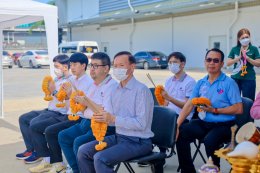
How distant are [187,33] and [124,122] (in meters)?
24.3

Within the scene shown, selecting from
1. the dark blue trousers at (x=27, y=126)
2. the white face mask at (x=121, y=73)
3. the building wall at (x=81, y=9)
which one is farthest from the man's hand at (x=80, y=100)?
the building wall at (x=81, y=9)

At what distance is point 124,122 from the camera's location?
3.29 metres

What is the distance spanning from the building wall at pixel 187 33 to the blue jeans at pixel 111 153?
64.8ft

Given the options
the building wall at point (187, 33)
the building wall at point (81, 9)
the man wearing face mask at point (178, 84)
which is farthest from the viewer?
the building wall at point (81, 9)

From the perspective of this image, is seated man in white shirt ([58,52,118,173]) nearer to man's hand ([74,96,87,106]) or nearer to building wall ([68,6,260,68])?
man's hand ([74,96,87,106])

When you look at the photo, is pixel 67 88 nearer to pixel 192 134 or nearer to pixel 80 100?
pixel 80 100

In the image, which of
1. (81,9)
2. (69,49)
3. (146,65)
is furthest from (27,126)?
Result: (81,9)

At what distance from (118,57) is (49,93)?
1764 millimetres

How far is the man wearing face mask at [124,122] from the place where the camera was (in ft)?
10.6

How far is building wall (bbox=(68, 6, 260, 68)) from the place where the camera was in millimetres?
22891

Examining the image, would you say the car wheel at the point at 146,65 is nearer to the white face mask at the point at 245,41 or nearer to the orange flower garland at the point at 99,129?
the white face mask at the point at 245,41

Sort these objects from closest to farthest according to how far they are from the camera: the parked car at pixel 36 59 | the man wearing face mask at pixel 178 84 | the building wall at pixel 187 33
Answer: the man wearing face mask at pixel 178 84
the building wall at pixel 187 33
the parked car at pixel 36 59

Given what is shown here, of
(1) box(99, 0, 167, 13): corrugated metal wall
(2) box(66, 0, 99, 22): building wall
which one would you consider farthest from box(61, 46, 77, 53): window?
(2) box(66, 0, 99, 22): building wall

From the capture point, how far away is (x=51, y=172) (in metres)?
4.52
